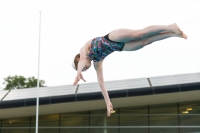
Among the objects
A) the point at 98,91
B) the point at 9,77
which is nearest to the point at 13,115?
the point at 98,91

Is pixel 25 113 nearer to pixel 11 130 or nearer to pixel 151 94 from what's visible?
pixel 11 130

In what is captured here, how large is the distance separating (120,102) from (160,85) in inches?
82.2

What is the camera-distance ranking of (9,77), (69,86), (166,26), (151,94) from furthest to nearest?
(9,77), (69,86), (151,94), (166,26)

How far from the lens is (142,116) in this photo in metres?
21.8

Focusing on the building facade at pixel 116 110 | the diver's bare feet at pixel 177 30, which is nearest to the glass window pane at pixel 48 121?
the building facade at pixel 116 110

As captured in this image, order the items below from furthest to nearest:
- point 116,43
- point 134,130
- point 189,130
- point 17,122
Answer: point 17,122 → point 134,130 → point 189,130 → point 116,43

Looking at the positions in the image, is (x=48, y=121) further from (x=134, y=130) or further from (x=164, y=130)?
(x=164, y=130)

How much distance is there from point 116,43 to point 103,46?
0.83 feet

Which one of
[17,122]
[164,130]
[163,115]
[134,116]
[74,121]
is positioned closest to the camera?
[164,130]

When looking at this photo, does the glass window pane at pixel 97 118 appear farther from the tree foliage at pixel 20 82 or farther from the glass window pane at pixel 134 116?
the tree foliage at pixel 20 82

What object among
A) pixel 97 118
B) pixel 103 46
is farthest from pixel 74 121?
pixel 103 46

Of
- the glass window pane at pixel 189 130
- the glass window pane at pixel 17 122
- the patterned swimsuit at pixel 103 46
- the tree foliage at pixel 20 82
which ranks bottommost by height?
the glass window pane at pixel 189 130

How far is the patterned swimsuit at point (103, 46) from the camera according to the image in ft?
29.5

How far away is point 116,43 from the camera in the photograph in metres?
8.97
